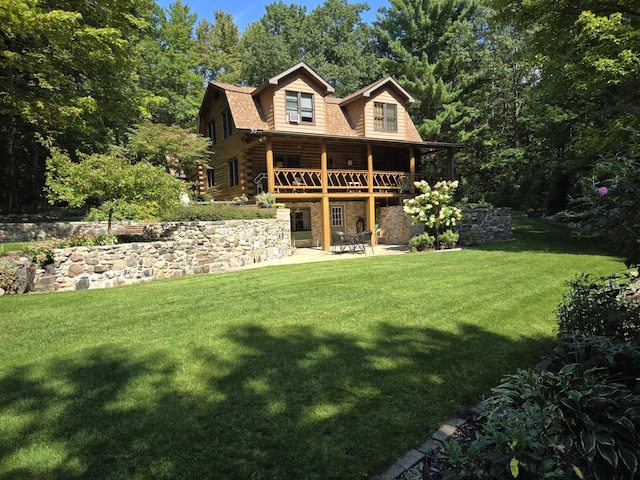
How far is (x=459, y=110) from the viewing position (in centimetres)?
2723

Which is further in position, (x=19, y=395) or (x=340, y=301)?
(x=340, y=301)

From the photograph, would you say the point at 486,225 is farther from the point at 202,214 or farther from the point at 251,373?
the point at 251,373

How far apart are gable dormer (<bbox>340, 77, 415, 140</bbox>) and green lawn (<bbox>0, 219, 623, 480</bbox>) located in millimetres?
13897

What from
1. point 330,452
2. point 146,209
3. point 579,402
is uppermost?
point 146,209

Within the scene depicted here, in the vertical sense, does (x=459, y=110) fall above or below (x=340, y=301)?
above

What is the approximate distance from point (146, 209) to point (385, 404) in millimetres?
13326

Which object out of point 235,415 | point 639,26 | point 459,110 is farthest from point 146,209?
point 459,110

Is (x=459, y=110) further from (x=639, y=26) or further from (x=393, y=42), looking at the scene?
(x=639, y=26)

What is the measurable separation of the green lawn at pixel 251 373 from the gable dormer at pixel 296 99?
39.3ft

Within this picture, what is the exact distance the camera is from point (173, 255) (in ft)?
32.1

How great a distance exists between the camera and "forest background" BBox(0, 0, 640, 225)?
34.4 ft

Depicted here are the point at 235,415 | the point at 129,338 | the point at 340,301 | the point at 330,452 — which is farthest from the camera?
the point at 340,301

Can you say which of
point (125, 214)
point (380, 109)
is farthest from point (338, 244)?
point (125, 214)

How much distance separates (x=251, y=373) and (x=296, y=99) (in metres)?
15.9
